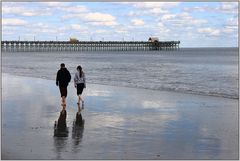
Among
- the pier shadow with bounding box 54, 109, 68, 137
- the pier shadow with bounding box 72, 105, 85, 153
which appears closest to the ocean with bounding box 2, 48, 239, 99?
the pier shadow with bounding box 72, 105, 85, 153

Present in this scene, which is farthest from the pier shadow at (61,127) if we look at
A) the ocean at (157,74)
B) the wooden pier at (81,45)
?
the wooden pier at (81,45)

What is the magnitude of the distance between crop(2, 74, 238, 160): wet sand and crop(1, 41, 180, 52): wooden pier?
14721cm

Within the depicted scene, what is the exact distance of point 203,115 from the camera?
12.8 meters

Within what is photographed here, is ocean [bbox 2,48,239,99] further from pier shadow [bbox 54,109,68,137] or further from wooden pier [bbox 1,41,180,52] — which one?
wooden pier [bbox 1,41,180,52]

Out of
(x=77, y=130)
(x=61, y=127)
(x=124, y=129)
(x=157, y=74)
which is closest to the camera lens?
(x=77, y=130)

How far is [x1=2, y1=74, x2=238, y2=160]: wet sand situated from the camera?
26.4 feet

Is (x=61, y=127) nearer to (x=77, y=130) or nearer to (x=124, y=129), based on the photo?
(x=77, y=130)

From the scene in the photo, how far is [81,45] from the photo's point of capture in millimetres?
177625

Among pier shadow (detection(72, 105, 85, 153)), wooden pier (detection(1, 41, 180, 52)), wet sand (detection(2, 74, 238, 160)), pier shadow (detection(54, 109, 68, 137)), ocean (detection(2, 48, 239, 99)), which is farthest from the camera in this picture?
wooden pier (detection(1, 41, 180, 52))

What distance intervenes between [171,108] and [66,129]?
4853mm

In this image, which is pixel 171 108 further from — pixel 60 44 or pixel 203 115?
pixel 60 44

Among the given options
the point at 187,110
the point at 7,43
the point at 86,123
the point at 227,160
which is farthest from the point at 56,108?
the point at 7,43

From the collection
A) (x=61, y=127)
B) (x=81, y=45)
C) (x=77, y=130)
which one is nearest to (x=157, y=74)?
(x=61, y=127)

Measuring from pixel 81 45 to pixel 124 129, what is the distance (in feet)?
553
